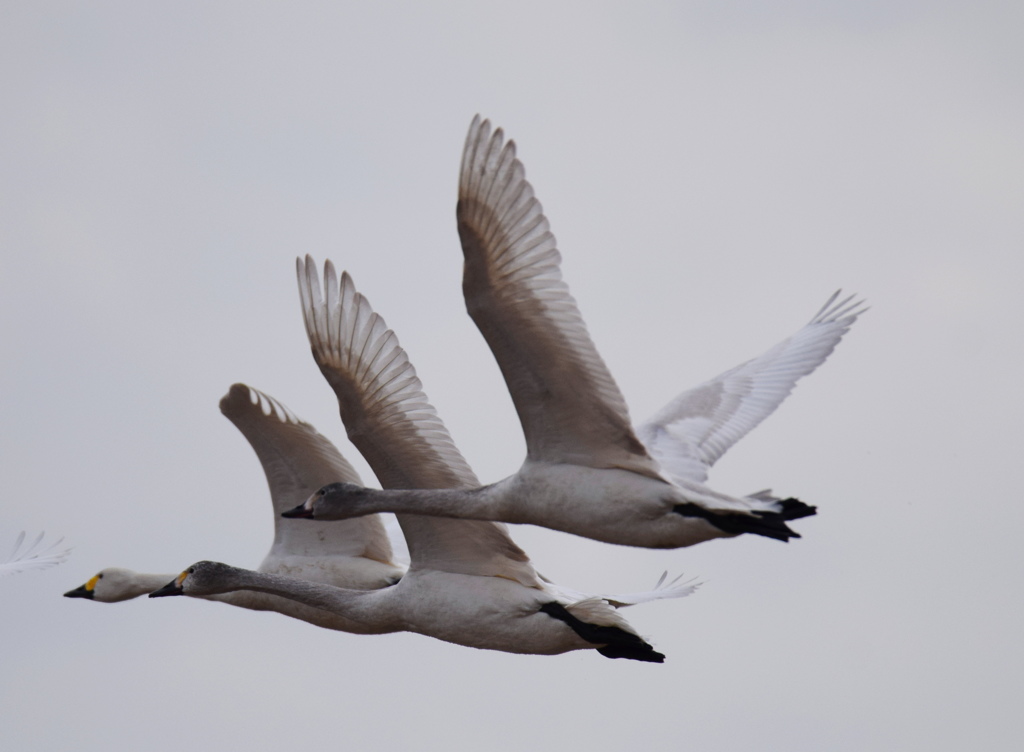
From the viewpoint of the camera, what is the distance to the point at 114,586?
24203mm

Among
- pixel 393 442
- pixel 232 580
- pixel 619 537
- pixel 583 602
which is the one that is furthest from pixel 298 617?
pixel 619 537

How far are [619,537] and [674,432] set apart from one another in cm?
381

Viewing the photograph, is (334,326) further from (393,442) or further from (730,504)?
(730,504)

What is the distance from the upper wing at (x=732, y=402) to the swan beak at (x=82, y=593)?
831cm

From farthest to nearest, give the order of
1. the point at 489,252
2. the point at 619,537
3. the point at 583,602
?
the point at 583,602
the point at 619,537
the point at 489,252

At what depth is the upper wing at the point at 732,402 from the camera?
67.3 ft

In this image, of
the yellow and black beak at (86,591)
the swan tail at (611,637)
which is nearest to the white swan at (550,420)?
the swan tail at (611,637)

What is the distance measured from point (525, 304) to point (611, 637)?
4401 millimetres

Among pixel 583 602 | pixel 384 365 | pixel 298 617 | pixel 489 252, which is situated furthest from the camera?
pixel 298 617

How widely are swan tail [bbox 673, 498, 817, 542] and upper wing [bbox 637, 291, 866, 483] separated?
8.55 ft

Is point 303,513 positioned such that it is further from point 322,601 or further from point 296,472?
point 296,472

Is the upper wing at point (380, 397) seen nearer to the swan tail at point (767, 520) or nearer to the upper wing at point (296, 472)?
the upper wing at point (296, 472)

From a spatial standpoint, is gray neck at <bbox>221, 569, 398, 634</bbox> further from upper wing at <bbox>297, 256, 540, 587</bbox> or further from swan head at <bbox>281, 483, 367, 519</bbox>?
swan head at <bbox>281, 483, 367, 519</bbox>

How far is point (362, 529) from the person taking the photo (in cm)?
2269
